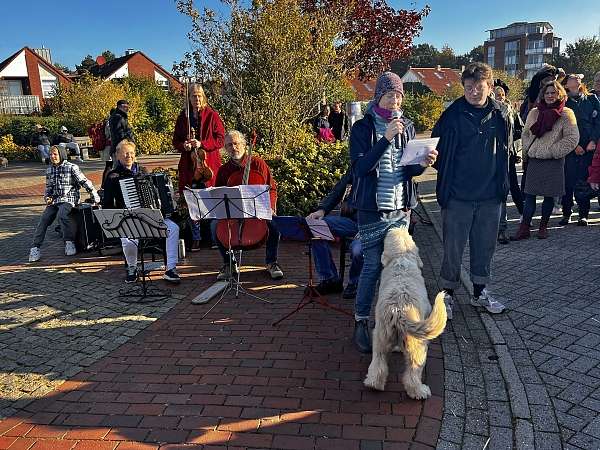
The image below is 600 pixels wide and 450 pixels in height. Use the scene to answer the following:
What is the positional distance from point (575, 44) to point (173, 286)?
6623cm

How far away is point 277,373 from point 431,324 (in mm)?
1378

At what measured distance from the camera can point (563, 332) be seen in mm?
4266

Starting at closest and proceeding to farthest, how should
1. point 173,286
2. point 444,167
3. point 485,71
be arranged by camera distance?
1. point 485,71
2. point 444,167
3. point 173,286

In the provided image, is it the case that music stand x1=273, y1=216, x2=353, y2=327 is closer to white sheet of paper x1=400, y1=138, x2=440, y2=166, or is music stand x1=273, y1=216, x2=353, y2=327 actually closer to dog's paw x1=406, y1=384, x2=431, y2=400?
white sheet of paper x1=400, y1=138, x2=440, y2=166

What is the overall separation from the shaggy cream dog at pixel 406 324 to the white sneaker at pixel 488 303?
1583mm

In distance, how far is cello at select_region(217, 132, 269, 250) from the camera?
5.46 m

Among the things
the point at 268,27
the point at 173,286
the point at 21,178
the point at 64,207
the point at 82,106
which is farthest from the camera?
the point at 82,106

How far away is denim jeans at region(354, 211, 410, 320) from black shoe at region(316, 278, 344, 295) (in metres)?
1.34

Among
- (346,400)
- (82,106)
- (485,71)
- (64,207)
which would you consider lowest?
(346,400)

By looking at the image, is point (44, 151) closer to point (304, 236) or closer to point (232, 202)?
point (232, 202)

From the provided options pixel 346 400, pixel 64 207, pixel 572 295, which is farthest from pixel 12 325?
pixel 572 295

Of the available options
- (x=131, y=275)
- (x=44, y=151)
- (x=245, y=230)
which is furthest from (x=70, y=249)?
(x=44, y=151)

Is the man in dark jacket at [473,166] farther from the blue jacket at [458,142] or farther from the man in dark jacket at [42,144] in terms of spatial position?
the man in dark jacket at [42,144]

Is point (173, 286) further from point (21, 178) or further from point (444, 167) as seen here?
point (21, 178)
